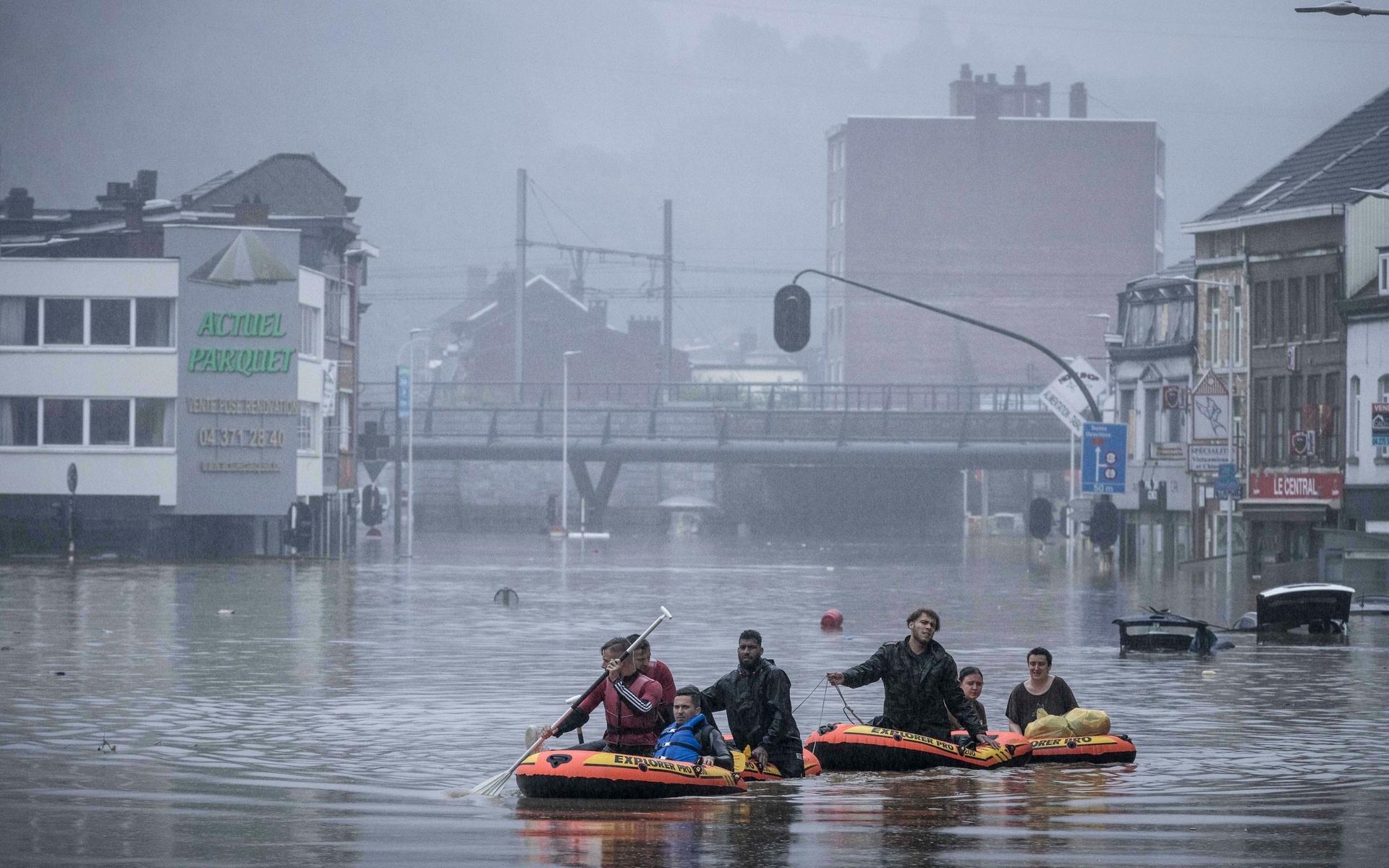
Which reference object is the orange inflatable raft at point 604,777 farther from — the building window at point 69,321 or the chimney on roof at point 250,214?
the chimney on roof at point 250,214

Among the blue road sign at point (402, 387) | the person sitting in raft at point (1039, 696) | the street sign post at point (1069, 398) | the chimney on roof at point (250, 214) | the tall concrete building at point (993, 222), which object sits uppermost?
the tall concrete building at point (993, 222)

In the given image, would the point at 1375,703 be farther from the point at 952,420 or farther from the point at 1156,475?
the point at 952,420

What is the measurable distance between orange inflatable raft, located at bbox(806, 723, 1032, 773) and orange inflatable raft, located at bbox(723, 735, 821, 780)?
220 millimetres

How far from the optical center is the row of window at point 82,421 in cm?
7019

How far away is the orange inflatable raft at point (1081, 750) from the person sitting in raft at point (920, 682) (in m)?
0.84

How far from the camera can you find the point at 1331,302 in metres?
58.7

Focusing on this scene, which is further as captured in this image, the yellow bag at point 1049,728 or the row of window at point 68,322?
the row of window at point 68,322

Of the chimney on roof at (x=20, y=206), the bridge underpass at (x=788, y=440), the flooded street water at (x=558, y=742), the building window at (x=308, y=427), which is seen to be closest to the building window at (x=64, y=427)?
the building window at (x=308, y=427)

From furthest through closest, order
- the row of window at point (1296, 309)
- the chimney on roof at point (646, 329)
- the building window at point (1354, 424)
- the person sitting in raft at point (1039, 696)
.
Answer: the chimney on roof at point (646, 329), the row of window at point (1296, 309), the building window at point (1354, 424), the person sitting in raft at point (1039, 696)

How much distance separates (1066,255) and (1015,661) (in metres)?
99.3

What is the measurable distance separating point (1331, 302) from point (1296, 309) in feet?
7.94

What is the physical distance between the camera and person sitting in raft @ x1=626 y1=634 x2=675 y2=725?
55.4ft

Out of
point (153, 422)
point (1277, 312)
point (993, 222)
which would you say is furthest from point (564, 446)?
point (1277, 312)

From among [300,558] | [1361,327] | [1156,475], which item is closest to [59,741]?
[1361,327]
